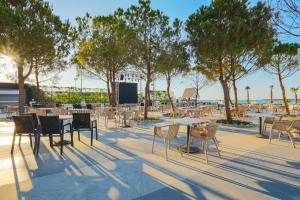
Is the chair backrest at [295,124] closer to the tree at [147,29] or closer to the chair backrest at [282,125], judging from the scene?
the chair backrest at [282,125]

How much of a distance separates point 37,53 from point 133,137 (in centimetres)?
625

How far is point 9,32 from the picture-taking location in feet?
30.2

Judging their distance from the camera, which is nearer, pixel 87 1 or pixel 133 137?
pixel 133 137

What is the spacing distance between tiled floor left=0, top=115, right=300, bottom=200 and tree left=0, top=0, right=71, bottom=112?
546cm

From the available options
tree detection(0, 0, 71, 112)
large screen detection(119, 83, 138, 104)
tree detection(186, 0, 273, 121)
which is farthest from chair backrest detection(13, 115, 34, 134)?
large screen detection(119, 83, 138, 104)

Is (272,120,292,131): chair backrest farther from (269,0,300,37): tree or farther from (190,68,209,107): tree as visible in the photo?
(190,68,209,107): tree

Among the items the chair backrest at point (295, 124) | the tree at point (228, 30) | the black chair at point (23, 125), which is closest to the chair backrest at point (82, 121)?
the black chair at point (23, 125)

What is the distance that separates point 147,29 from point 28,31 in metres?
5.15

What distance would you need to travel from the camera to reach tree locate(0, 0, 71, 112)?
9250mm

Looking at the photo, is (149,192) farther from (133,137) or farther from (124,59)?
(124,59)

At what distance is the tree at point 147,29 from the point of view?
37.2 ft

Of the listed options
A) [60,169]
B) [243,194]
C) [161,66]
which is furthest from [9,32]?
[243,194]

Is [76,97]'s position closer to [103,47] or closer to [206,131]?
[103,47]

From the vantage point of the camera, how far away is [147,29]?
11.5m
